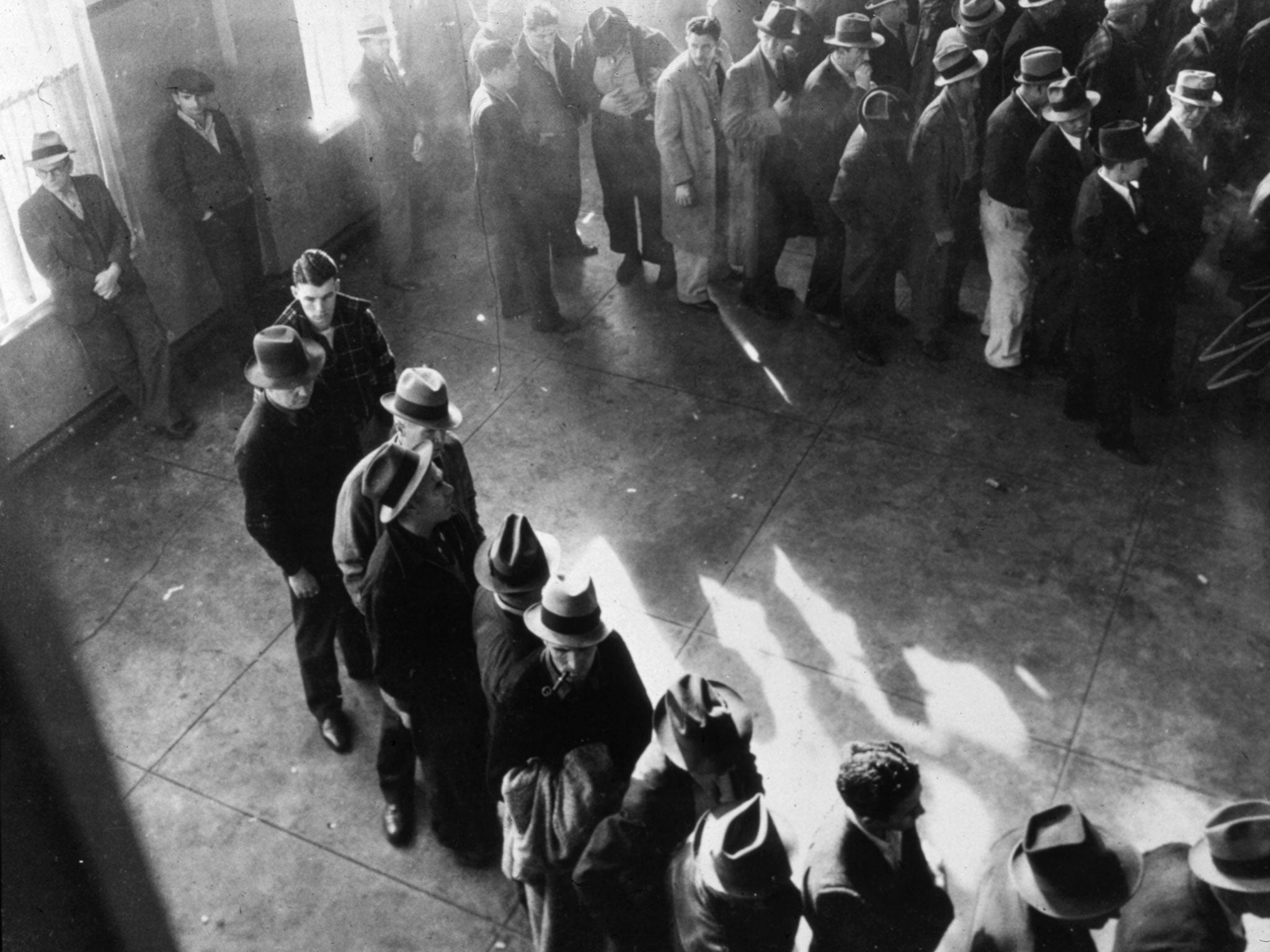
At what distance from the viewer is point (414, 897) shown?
5.64 metres

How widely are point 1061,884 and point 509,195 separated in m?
6.45

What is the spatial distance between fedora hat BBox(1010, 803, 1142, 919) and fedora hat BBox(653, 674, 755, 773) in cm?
94

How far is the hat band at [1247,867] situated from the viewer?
379 centimetres

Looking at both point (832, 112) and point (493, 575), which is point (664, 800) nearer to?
point (493, 575)

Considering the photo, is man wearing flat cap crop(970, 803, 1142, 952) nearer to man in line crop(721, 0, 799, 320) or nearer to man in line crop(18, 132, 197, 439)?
man in line crop(721, 0, 799, 320)

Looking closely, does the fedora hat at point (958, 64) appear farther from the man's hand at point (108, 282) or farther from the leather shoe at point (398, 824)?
the leather shoe at point (398, 824)

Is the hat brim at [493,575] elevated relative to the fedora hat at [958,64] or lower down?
lower down

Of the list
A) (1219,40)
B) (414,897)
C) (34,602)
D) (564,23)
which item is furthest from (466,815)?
(564,23)

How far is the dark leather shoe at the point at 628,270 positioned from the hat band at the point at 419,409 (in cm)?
462

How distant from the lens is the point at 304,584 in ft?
19.2

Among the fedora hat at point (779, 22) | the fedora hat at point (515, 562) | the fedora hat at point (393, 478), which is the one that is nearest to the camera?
the fedora hat at point (515, 562)

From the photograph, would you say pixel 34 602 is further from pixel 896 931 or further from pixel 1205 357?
→ pixel 1205 357

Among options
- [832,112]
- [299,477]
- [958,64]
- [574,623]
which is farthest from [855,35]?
[574,623]

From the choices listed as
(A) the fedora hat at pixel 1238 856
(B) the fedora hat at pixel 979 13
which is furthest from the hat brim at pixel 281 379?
(B) the fedora hat at pixel 979 13
